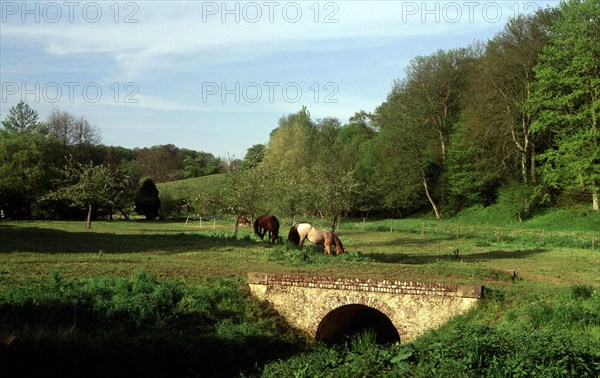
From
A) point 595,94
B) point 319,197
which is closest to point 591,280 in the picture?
point 319,197

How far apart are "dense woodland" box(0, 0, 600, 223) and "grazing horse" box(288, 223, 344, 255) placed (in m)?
7.33

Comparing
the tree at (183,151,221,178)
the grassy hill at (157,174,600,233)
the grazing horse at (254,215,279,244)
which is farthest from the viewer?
the tree at (183,151,221,178)

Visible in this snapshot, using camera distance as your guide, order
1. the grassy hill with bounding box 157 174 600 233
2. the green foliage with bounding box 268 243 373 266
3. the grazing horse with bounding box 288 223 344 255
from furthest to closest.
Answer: the grassy hill with bounding box 157 174 600 233 < the grazing horse with bounding box 288 223 344 255 < the green foliage with bounding box 268 243 373 266

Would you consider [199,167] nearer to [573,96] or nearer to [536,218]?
[536,218]

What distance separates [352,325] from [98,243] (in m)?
15.2

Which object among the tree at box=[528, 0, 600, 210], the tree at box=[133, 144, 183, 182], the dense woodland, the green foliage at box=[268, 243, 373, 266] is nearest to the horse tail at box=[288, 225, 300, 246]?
the green foliage at box=[268, 243, 373, 266]

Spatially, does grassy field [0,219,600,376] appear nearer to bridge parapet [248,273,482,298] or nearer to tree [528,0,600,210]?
bridge parapet [248,273,482,298]

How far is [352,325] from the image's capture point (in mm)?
17281

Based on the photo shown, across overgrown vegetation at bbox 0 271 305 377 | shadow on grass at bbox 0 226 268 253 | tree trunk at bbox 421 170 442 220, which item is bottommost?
overgrown vegetation at bbox 0 271 305 377

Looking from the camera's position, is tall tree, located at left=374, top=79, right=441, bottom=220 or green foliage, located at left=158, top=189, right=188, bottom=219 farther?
green foliage, located at left=158, top=189, right=188, bottom=219

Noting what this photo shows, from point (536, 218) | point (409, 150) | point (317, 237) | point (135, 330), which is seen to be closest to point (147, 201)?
point (409, 150)

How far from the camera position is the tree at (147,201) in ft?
198

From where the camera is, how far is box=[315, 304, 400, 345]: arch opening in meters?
15.8

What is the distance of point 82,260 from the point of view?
803 inches
